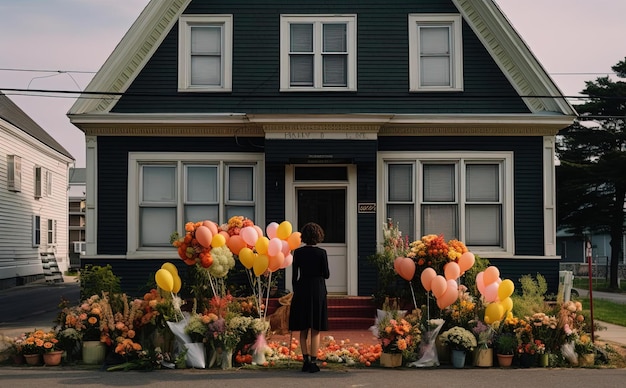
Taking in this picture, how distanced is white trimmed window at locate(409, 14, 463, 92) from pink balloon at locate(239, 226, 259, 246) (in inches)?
253

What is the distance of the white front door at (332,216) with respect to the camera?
15.9 m

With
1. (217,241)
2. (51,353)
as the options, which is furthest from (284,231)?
(51,353)

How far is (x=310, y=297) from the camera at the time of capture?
10367mm

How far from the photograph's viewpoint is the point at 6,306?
72.4 ft

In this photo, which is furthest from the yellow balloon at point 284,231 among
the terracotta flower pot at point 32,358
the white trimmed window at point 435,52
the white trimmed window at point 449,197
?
the white trimmed window at point 435,52

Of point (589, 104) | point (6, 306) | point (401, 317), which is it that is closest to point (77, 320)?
point (401, 317)

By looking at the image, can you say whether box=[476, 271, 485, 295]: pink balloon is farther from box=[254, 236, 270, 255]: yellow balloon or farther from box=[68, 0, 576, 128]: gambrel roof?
box=[68, 0, 576, 128]: gambrel roof

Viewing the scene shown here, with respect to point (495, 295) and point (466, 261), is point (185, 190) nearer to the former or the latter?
point (466, 261)

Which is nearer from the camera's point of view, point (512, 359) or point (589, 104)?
point (512, 359)

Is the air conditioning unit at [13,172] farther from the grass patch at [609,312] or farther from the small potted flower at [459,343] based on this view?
the small potted flower at [459,343]

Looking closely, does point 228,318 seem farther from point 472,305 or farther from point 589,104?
point 589,104

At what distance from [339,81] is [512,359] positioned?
24.9ft

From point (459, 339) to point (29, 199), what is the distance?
1085 inches

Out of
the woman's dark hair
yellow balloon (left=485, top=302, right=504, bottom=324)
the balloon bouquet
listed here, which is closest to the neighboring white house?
the woman's dark hair
